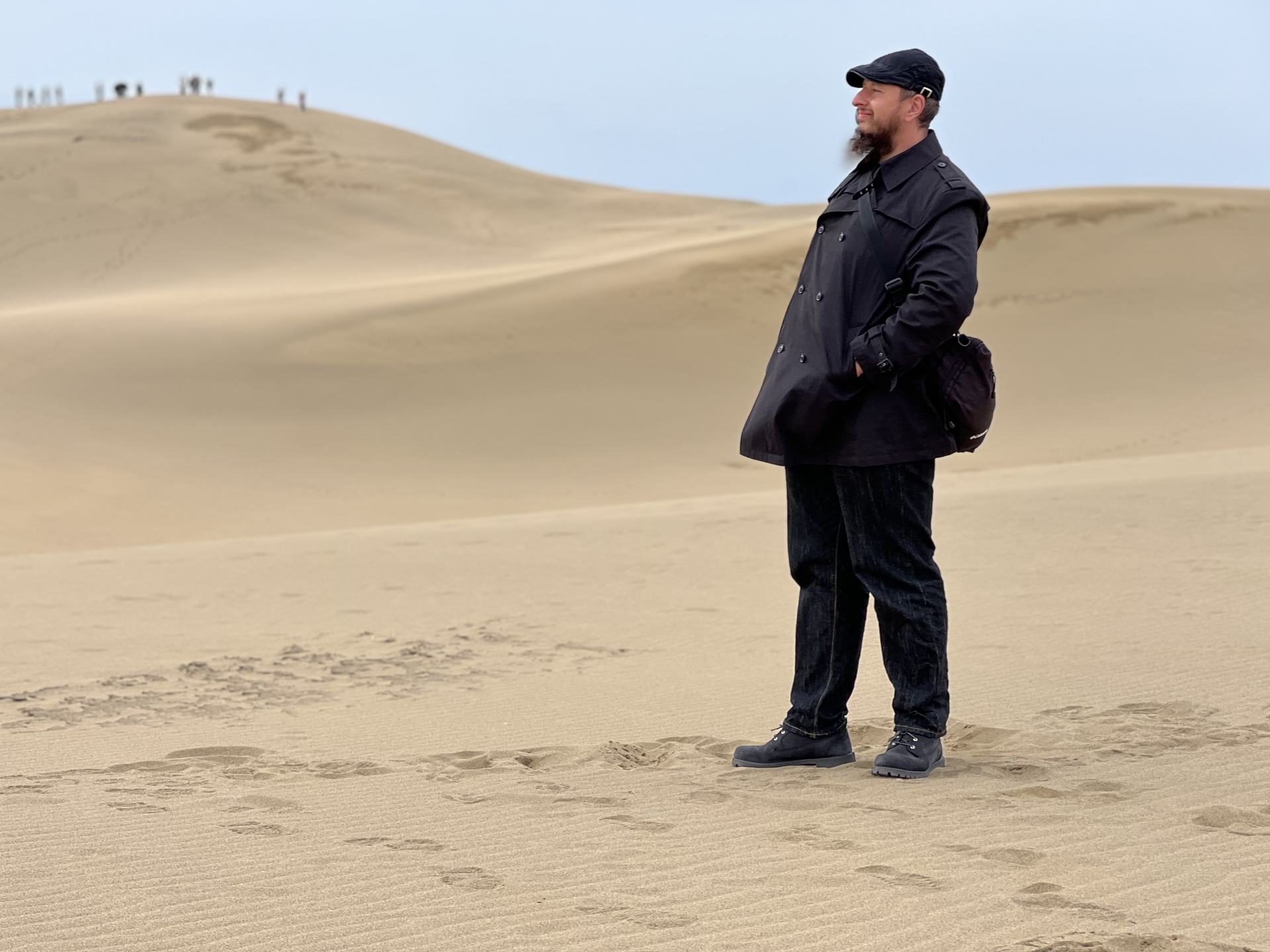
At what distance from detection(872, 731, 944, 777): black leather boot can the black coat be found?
80 cm

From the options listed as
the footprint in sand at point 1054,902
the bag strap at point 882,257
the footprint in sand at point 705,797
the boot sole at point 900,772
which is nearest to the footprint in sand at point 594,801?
the footprint in sand at point 705,797

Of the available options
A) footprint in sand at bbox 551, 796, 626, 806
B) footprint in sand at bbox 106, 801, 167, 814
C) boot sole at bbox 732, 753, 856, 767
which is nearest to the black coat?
boot sole at bbox 732, 753, 856, 767

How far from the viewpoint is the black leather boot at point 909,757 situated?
4.09 meters

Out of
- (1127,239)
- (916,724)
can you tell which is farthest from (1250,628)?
(1127,239)

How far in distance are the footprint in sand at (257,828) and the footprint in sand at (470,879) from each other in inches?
21.9

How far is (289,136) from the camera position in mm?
49688

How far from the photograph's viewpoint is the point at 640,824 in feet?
11.9

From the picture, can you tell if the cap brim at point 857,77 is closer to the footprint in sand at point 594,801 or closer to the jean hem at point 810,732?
the jean hem at point 810,732

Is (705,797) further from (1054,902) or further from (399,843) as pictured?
(1054,902)

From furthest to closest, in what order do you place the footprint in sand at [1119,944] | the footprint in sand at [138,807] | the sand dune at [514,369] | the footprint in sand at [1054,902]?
the sand dune at [514,369] → the footprint in sand at [138,807] → the footprint in sand at [1054,902] → the footprint in sand at [1119,944]

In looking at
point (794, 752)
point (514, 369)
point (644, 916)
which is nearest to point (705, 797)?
point (794, 752)

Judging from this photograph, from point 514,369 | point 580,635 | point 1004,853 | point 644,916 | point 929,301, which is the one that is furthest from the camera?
point 514,369

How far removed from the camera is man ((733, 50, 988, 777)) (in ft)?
13.4

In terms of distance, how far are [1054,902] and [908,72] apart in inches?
92.8
